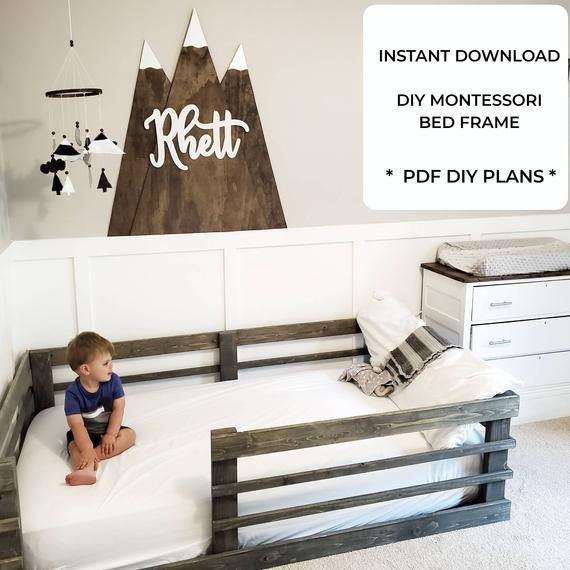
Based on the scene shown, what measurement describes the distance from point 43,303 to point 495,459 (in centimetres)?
184

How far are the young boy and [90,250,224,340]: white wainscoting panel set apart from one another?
0.62 meters

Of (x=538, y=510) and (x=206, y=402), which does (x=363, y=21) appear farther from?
(x=538, y=510)

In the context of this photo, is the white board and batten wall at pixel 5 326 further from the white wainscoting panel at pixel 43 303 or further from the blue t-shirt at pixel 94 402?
the blue t-shirt at pixel 94 402

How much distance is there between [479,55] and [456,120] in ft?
1.02

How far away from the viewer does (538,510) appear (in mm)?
2459

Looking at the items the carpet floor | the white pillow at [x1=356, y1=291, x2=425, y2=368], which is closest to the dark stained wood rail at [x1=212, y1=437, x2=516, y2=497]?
the carpet floor

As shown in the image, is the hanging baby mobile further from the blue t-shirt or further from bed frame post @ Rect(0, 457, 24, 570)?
bed frame post @ Rect(0, 457, 24, 570)

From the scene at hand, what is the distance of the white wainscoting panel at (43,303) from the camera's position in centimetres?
278

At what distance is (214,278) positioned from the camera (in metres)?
3.02

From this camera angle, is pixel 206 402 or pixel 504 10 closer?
pixel 206 402

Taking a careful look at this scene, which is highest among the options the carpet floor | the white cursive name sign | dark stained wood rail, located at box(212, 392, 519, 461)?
the white cursive name sign

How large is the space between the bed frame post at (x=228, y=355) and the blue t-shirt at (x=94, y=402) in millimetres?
736

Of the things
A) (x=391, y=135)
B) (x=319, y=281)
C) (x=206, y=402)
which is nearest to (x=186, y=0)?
(x=391, y=135)

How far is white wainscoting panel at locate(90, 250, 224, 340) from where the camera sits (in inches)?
114
